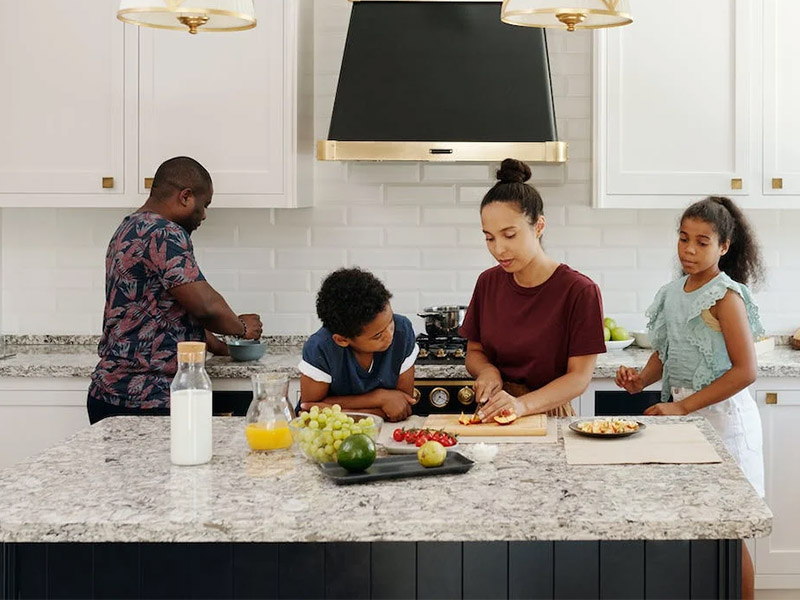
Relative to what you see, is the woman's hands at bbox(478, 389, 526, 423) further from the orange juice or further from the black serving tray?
the orange juice

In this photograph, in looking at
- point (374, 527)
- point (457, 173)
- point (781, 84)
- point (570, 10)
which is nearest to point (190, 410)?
point (374, 527)

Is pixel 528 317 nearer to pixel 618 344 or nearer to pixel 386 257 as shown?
pixel 618 344

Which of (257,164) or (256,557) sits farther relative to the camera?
(257,164)

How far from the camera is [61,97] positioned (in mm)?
4109

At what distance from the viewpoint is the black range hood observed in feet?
13.2

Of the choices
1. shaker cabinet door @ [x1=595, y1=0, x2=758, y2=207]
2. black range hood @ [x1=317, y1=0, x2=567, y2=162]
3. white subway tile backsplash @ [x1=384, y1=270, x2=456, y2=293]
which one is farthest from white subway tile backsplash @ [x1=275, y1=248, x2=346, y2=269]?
shaker cabinet door @ [x1=595, y1=0, x2=758, y2=207]

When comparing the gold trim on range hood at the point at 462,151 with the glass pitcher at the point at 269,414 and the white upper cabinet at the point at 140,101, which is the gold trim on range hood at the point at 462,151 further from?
the glass pitcher at the point at 269,414

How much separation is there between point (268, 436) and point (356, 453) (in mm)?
306

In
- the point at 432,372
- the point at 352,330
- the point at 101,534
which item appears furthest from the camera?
the point at 432,372

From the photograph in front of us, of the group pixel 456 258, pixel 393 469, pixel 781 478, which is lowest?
pixel 781 478

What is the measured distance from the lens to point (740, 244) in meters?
3.35

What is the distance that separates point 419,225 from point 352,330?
186 cm

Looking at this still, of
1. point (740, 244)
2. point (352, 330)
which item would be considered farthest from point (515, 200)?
point (740, 244)

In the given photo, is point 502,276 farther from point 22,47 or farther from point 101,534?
point 22,47
